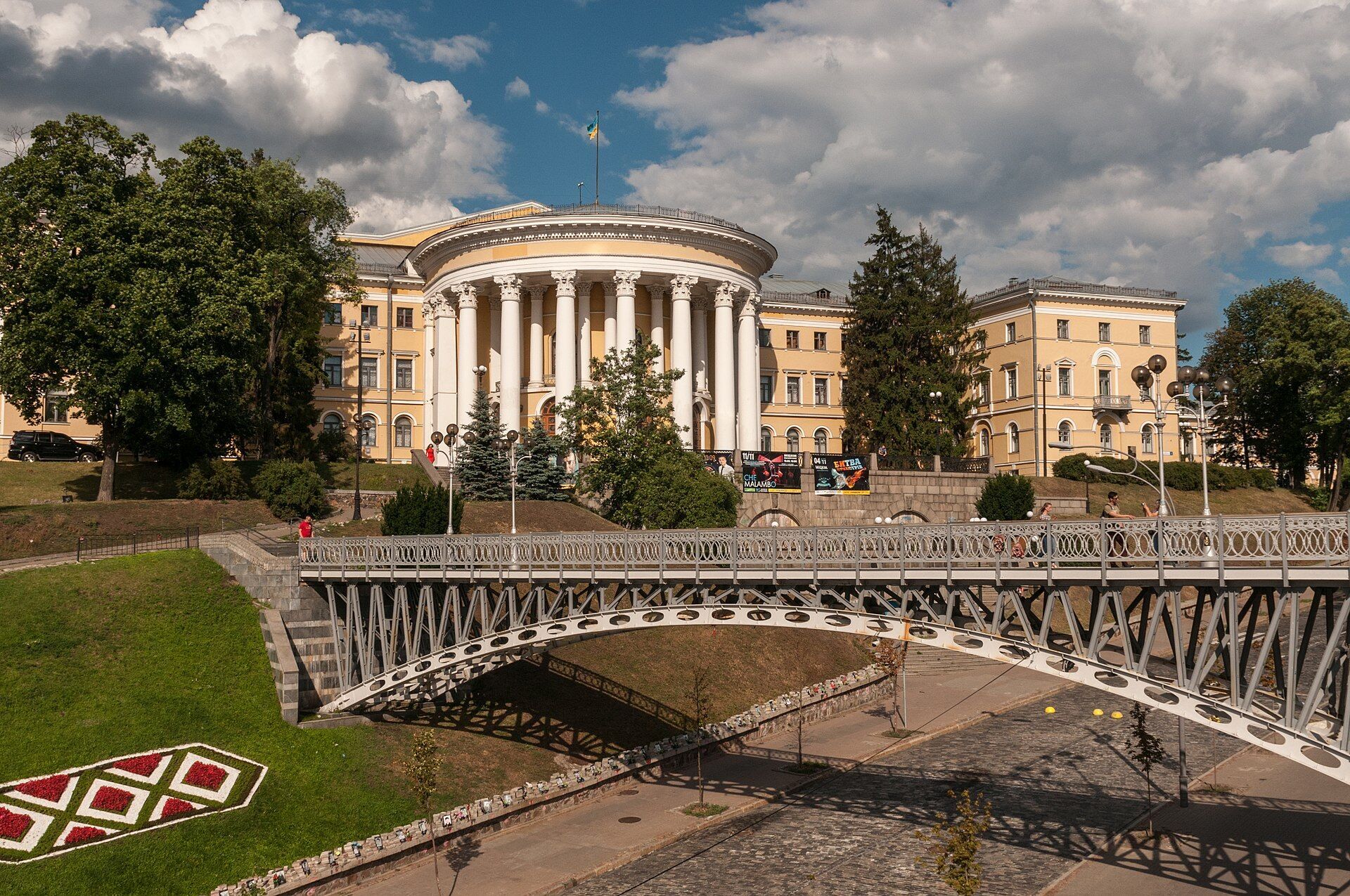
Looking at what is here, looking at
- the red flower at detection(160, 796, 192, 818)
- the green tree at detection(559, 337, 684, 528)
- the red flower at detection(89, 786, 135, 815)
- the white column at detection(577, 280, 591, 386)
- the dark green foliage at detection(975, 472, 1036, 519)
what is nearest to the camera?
the red flower at detection(89, 786, 135, 815)

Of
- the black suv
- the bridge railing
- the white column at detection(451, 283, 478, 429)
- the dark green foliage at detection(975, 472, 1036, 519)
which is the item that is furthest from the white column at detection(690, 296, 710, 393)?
the bridge railing

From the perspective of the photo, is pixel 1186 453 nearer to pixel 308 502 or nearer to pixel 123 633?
pixel 308 502

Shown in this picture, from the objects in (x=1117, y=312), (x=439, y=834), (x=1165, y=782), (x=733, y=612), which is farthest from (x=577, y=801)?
(x=1117, y=312)

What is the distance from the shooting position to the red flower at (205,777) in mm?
23938

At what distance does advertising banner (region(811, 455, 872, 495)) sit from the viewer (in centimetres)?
5656

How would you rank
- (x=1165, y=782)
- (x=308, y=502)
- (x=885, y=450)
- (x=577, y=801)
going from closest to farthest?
(x=577, y=801) → (x=1165, y=782) → (x=308, y=502) → (x=885, y=450)

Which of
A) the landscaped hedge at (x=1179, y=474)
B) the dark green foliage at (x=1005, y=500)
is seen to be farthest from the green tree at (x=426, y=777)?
the landscaped hedge at (x=1179, y=474)

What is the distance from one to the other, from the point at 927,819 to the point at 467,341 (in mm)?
41987

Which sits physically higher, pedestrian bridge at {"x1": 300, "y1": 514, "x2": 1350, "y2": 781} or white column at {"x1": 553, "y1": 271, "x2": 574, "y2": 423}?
white column at {"x1": 553, "y1": 271, "x2": 574, "y2": 423}

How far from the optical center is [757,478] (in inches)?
2179

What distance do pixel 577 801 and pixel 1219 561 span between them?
17842 millimetres

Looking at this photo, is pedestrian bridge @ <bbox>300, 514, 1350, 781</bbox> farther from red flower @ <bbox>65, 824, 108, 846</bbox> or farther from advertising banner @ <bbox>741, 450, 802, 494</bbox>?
advertising banner @ <bbox>741, 450, 802, 494</bbox>

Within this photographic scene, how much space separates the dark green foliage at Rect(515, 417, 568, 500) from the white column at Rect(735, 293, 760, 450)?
51.8 feet

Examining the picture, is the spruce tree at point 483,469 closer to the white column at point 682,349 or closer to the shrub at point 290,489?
the shrub at point 290,489
